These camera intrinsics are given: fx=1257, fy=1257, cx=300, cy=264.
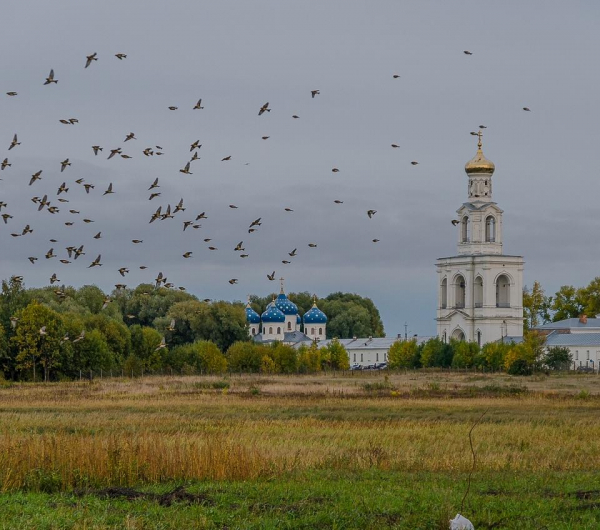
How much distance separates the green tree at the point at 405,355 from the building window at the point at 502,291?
12.8 metres

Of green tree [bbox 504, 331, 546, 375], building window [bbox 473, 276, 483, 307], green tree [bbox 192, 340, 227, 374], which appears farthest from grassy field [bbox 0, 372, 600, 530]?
building window [bbox 473, 276, 483, 307]

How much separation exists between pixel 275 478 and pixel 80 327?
70.0m

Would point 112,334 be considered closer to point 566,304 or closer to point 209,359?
point 209,359

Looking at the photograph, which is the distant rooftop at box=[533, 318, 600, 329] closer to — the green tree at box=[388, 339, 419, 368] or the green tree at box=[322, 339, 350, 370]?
the green tree at box=[388, 339, 419, 368]

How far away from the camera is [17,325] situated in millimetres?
84500

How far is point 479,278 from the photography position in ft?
467

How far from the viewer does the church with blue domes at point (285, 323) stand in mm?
181125

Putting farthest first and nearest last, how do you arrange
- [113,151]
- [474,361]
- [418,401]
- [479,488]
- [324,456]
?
[474,361] → [418,401] → [113,151] → [324,456] → [479,488]

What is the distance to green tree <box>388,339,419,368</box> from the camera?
132875 millimetres

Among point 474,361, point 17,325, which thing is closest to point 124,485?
point 17,325

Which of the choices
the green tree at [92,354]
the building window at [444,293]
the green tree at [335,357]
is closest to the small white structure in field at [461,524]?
the green tree at [92,354]

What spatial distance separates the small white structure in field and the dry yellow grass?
6315 millimetres

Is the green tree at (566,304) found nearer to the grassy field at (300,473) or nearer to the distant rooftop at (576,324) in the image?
the distant rooftop at (576,324)

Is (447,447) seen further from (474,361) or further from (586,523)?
(474,361)
